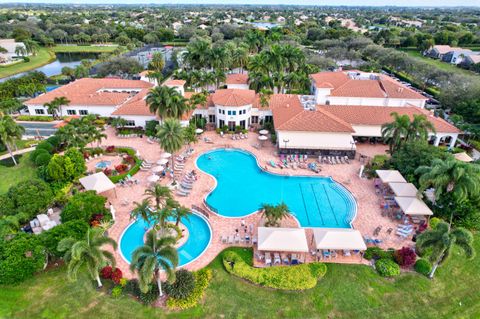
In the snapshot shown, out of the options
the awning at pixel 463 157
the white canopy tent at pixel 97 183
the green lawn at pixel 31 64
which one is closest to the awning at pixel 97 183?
the white canopy tent at pixel 97 183

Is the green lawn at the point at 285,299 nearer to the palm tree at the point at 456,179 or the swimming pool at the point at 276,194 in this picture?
Answer: the palm tree at the point at 456,179

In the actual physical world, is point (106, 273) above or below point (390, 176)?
below

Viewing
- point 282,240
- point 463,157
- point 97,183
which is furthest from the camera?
point 463,157

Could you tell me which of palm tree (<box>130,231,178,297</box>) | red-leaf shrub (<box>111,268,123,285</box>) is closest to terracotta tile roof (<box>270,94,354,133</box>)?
palm tree (<box>130,231,178,297</box>)

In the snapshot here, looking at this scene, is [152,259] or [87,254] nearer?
[152,259]

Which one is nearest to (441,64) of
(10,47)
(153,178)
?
(153,178)

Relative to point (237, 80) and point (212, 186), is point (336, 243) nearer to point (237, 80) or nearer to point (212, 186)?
point (212, 186)
